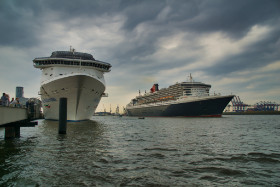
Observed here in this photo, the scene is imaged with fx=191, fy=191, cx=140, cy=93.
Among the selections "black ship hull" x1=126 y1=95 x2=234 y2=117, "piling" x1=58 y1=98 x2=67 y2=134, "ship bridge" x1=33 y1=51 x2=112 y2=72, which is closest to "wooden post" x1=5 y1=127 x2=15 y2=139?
"piling" x1=58 y1=98 x2=67 y2=134

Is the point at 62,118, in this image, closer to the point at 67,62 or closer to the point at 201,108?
the point at 67,62

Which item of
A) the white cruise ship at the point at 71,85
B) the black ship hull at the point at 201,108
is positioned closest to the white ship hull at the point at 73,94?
the white cruise ship at the point at 71,85

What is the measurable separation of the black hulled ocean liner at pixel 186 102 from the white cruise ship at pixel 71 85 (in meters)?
25.3

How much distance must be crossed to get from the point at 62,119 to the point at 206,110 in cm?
4149

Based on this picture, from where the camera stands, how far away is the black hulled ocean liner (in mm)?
49000

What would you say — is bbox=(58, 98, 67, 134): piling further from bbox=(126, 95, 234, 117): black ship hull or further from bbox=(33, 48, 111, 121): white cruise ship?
bbox=(126, 95, 234, 117): black ship hull

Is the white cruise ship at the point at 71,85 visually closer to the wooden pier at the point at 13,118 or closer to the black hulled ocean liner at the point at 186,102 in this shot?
the wooden pier at the point at 13,118

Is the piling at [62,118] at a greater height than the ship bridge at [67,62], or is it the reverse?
the ship bridge at [67,62]

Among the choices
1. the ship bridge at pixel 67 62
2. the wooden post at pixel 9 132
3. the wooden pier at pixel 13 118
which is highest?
the ship bridge at pixel 67 62

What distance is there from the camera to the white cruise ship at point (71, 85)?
2492 cm

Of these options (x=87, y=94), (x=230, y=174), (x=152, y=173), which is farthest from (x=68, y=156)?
(x=87, y=94)

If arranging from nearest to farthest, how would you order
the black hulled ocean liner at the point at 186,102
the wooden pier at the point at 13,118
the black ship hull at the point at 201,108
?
the wooden pier at the point at 13,118 < the black ship hull at the point at 201,108 < the black hulled ocean liner at the point at 186,102

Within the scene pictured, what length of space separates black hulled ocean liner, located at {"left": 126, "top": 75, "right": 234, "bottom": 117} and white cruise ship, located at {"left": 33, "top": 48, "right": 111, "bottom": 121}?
82.9 feet

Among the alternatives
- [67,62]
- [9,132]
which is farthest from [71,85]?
[9,132]
